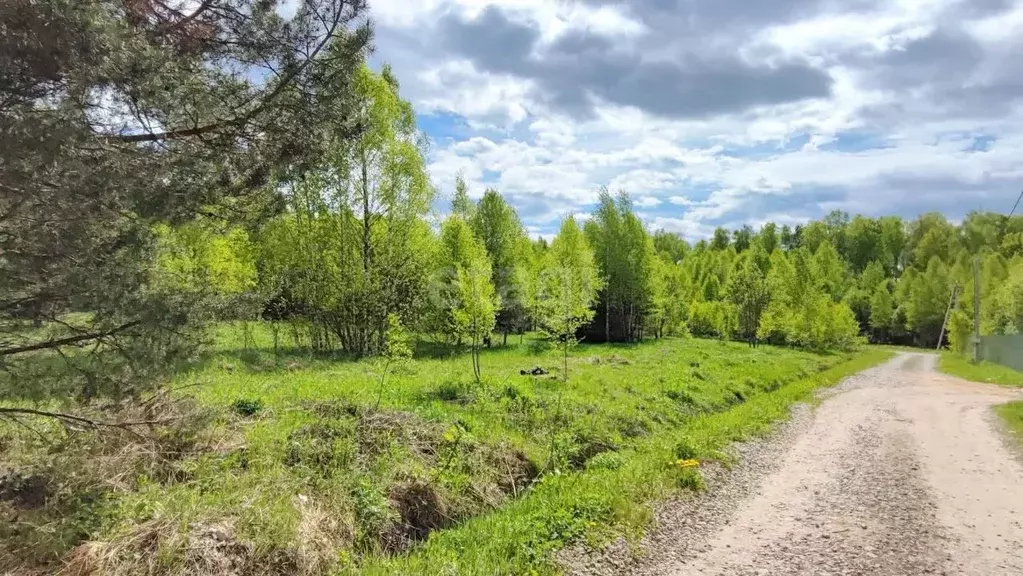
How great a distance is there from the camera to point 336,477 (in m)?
8.09

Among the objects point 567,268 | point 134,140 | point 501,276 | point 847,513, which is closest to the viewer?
point 134,140

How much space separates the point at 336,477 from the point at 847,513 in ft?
24.9

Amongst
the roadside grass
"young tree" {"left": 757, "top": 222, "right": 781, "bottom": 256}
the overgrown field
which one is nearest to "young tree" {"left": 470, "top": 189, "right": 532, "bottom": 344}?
the overgrown field

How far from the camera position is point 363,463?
8805 mm

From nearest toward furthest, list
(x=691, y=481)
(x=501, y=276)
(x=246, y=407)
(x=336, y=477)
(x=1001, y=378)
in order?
(x=336, y=477) → (x=691, y=481) → (x=246, y=407) → (x=1001, y=378) → (x=501, y=276)

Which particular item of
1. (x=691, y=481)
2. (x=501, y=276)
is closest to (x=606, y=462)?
(x=691, y=481)

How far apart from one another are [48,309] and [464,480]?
246 inches

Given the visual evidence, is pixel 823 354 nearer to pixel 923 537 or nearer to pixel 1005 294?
pixel 1005 294

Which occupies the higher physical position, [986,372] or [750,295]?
[750,295]

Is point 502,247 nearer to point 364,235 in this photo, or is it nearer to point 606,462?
point 364,235

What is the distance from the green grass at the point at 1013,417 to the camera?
46.9 ft

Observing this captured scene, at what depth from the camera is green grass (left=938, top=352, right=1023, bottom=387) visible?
95.3 ft

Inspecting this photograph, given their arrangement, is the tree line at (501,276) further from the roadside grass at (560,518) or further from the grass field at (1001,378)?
the grass field at (1001,378)

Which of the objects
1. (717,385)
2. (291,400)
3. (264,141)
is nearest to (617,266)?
(717,385)
